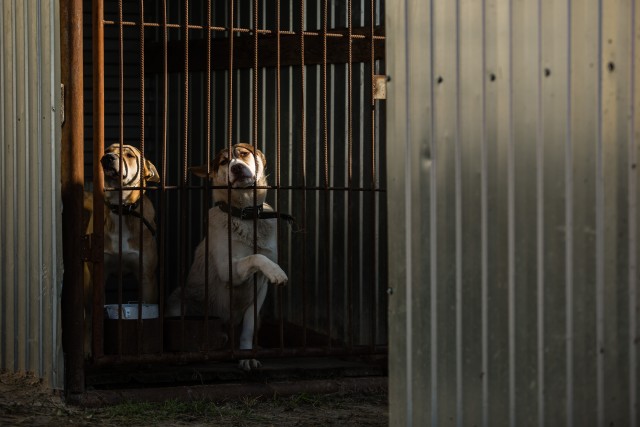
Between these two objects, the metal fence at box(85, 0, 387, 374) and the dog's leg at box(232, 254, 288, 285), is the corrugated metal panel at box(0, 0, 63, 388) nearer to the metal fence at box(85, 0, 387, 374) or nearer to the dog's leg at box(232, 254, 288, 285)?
the metal fence at box(85, 0, 387, 374)

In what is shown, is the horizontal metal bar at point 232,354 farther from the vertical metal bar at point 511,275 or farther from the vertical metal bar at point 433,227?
the vertical metal bar at point 511,275

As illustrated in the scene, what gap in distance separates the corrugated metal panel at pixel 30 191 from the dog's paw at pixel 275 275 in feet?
4.47

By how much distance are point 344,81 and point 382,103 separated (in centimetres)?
35

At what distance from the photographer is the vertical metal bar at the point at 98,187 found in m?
5.63

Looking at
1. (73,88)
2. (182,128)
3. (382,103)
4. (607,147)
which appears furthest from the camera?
(182,128)

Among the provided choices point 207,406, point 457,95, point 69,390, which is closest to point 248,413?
point 207,406

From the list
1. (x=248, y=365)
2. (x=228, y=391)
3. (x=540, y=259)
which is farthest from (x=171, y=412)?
(x=540, y=259)

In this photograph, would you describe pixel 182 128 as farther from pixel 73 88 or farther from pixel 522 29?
pixel 522 29

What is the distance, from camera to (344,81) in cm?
716

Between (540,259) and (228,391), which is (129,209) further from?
(540,259)

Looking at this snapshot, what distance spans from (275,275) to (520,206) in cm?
265

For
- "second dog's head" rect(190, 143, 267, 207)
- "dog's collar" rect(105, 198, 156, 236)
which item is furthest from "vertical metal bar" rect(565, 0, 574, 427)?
"dog's collar" rect(105, 198, 156, 236)

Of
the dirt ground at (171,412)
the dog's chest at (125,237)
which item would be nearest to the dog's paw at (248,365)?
the dirt ground at (171,412)

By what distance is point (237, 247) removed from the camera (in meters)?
6.94
